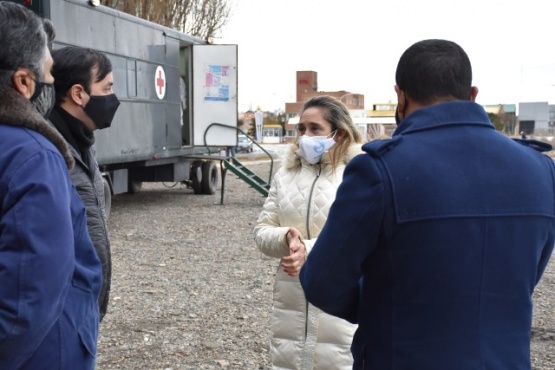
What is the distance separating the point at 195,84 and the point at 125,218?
3.27 meters

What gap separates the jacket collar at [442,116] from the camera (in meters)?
1.95

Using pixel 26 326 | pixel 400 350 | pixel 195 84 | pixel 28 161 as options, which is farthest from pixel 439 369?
pixel 195 84

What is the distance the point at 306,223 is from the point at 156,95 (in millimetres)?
10027

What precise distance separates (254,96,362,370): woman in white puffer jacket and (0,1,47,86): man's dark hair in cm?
148

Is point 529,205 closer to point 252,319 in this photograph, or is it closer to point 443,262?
point 443,262

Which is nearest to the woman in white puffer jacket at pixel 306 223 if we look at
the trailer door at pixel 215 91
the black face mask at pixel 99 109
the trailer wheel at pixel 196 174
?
the black face mask at pixel 99 109

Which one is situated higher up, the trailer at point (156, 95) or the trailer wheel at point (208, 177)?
the trailer at point (156, 95)

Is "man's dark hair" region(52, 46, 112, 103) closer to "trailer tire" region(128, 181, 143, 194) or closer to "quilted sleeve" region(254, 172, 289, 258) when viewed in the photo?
"quilted sleeve" region(254, 172, 289, 258)

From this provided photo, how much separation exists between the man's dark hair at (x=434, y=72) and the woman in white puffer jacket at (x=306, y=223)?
51.5 inches

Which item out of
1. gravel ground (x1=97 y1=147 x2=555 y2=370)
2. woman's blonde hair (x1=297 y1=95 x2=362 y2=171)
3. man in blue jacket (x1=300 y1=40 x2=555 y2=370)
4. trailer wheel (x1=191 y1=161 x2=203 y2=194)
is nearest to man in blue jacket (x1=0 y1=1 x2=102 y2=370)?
man in blue jacket (x1=300 y1=40 x2=555 y2=370)

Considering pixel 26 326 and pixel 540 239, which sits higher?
pixel 540 239

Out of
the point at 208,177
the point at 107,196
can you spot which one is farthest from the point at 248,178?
the point at 107,196

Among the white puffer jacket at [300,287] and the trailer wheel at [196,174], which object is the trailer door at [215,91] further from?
the white puffer jacket at [300,287]

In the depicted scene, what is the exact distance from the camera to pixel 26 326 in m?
1.81
